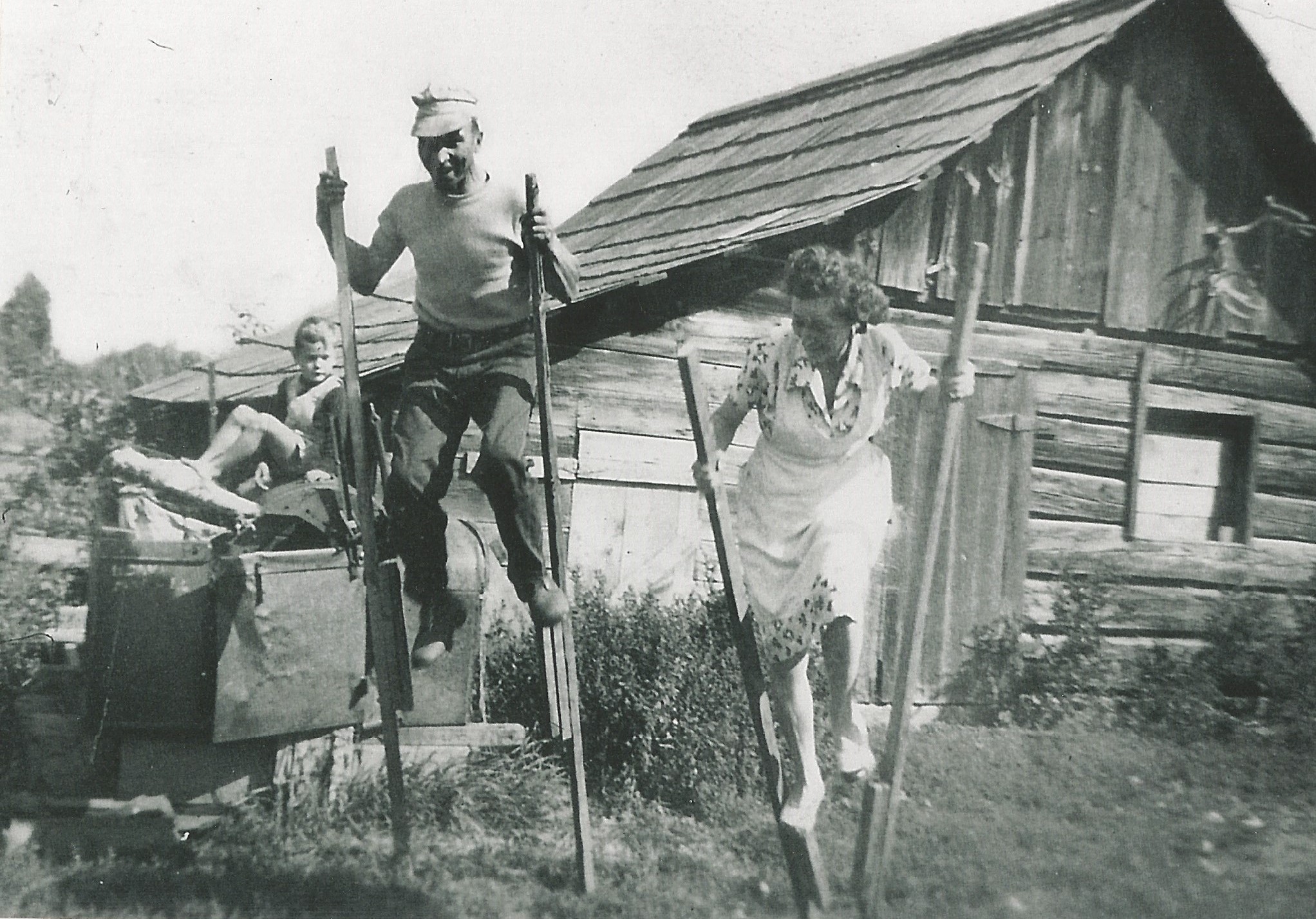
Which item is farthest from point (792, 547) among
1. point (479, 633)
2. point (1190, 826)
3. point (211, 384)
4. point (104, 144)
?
point (211, 384)

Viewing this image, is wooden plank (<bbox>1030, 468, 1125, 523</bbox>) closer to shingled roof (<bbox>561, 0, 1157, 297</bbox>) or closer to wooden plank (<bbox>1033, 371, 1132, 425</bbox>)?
wooden plank (<bbox>1033, 371, 1132, 425</bbox>)

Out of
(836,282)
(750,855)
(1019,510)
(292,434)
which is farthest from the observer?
(1019,510)

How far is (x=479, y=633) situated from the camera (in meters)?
5.32

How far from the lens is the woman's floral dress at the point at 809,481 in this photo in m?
4.09

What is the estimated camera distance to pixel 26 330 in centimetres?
635

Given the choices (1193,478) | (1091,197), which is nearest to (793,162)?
(1091,197)

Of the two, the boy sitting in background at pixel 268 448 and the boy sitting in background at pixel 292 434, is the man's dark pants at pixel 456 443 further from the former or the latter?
the boy sitting in background at pixel 292 434

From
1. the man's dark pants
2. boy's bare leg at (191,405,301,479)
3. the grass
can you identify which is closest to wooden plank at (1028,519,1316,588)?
the grass

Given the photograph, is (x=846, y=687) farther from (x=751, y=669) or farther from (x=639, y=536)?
(x=639, y=536)

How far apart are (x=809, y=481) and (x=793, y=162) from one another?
3564 millimetres

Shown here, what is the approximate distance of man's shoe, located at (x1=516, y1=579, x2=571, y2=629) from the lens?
14.3 feet

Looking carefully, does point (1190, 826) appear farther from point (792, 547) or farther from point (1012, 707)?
point (792, 547)

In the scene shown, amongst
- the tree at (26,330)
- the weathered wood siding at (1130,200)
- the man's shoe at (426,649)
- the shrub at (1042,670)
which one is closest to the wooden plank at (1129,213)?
the weathered wood siding at (1130,200)

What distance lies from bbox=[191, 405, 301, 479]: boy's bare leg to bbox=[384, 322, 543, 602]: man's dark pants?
162cm
